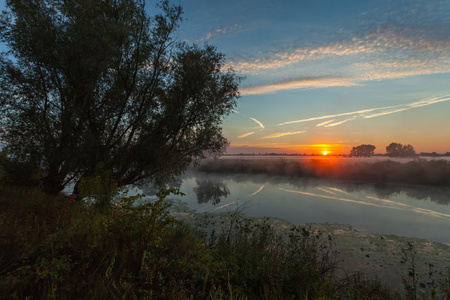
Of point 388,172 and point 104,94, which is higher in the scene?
point 104,94

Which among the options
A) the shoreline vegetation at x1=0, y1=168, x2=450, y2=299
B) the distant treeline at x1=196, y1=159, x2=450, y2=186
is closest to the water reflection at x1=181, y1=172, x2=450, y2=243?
the distant treeline at x1=196, y1=159, x2=450, y2=186

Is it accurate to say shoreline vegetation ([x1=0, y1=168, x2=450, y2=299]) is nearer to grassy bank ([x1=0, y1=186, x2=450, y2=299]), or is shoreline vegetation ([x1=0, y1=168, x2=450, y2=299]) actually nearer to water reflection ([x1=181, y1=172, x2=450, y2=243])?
grassy bank ([x1=0, y1=186, x2=450, y2=299])

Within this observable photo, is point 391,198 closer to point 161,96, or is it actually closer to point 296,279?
point 296,279

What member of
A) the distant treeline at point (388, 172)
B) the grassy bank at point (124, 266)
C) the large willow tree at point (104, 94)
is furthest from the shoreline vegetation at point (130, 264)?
the distant treeline at point (388, 172)

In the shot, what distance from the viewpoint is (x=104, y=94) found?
10.6 meters

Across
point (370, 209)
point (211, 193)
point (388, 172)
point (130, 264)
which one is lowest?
point (211, 193)

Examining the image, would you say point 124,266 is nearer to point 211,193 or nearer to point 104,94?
point 104,94

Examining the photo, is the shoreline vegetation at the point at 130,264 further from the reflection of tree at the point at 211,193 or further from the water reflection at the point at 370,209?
the reflection of tree at the point at 211,193

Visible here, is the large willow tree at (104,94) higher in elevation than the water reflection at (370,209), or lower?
higher

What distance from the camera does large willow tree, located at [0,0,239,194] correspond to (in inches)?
365

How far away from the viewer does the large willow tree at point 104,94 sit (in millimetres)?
9281

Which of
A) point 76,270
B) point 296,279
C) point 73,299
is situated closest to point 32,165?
point 76,270

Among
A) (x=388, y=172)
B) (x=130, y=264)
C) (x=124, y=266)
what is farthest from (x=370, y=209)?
(x=124, y=266)

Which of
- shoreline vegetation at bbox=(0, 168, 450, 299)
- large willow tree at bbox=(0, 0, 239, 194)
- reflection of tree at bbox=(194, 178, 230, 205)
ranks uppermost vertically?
large willow tree at bbox=(0, 0, 239, 194)
